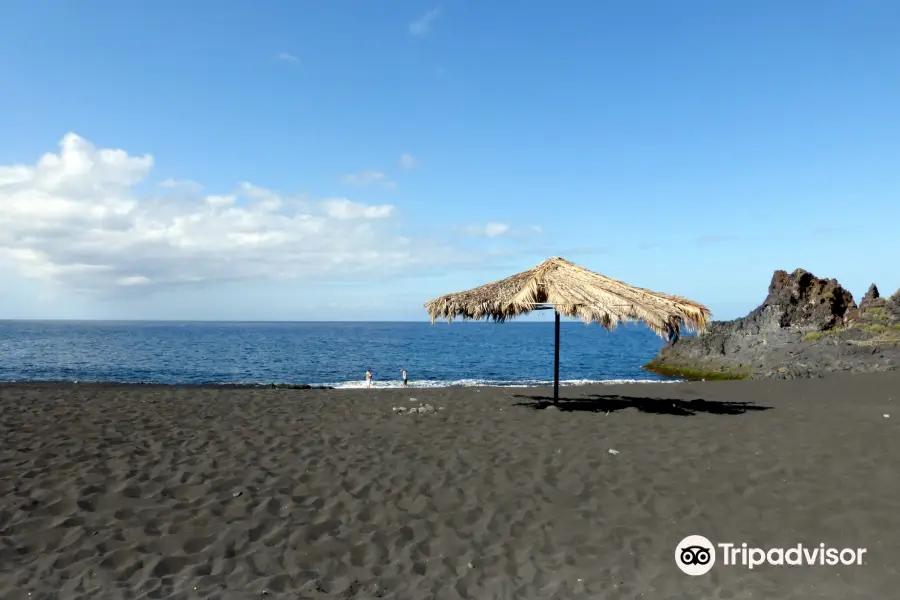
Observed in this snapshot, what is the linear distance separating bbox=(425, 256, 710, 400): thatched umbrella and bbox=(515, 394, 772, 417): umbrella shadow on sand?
2550 millimetres

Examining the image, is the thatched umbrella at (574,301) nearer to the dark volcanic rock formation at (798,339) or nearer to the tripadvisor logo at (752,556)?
the tripadvisor logo at (752,556)

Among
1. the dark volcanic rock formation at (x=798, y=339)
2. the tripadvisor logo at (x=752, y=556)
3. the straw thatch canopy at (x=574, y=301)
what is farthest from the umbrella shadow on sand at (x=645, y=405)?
the dark volcanic rock formation at (x=798, y=339)

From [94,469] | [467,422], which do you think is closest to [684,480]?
[467,422]

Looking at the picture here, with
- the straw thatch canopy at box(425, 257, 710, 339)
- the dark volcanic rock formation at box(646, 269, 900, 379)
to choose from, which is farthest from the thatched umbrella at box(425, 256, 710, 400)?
the dark volcanic rock formation at box(646, 269, 900, 379)

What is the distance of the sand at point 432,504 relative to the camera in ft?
17.1

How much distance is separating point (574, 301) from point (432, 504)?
5.91 meters

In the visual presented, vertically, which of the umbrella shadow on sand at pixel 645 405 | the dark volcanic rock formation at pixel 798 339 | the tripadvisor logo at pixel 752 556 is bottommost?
the tripadvisor logo at pixel 752 556

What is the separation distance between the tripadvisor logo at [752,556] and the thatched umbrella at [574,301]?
5340 millimetres

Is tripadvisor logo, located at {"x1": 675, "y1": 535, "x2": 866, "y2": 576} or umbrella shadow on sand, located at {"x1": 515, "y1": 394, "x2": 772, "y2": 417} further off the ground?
umbrella shadow on sand, located at {"x1": 515, "y1": 394, "x2": 772, "y2": 417}

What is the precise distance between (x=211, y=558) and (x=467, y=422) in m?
6.75

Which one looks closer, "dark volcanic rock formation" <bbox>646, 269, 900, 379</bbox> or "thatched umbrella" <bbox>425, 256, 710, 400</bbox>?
"thatched umbrella" <bbox>425, 256, 710, 400</bbox>

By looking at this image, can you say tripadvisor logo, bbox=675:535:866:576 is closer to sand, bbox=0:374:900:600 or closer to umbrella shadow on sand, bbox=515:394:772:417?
sand, bbox=0:374:900:600

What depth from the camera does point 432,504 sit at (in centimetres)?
693

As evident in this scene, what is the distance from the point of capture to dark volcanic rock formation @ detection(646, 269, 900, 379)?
2753cm
